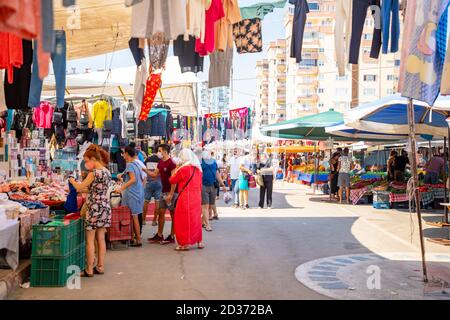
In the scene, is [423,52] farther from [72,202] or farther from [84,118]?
[84,118]

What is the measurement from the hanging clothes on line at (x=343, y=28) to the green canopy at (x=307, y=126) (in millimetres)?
10425

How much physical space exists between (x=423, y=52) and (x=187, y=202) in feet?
15.5

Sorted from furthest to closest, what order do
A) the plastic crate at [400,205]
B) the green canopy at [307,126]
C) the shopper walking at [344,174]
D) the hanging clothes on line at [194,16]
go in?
the green canopy at [307,126], the shopper walking at [344,174], the plastic crate at [400,205], the hanging clothes on line at [194,16]

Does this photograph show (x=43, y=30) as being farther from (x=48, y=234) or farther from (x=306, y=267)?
(x=306, y=267)

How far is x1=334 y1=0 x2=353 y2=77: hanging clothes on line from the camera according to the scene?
667 centimetres

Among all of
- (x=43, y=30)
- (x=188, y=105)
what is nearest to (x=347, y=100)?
(x=188, y=105)

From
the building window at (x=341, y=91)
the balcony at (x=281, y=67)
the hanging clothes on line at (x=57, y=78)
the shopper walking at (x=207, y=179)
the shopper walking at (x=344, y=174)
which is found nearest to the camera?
the hanging clothes on line at (x=57, y=78)

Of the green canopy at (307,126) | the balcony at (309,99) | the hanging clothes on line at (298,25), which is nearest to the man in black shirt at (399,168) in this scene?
the green canopy at (307,126)

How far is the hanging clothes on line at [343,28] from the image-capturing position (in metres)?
6.67

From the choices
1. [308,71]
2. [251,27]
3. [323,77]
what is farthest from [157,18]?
[308,71]

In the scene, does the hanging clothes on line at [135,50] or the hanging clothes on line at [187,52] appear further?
the hanging clothes on line at [135,50]

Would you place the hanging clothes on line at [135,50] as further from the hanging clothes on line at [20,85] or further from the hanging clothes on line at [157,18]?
the hanging clothes on line at [157,18]

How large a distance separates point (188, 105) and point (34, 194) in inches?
309
